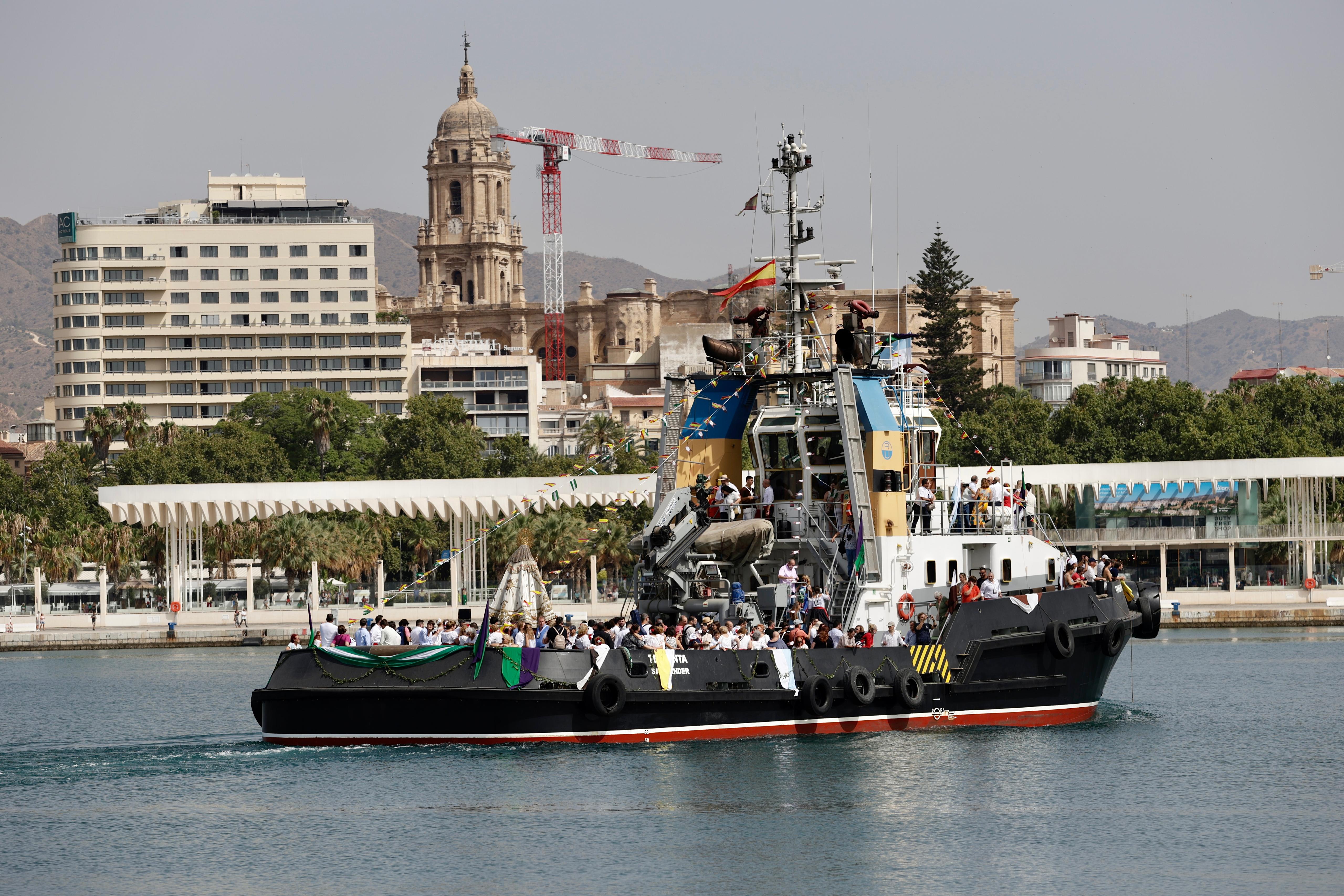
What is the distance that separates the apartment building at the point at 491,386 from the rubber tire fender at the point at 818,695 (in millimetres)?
112949

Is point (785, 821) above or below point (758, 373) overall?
below

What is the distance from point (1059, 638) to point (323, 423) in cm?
8530

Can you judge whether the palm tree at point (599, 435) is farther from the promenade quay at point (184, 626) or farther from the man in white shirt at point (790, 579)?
the man in white shirt at point (790, 579)

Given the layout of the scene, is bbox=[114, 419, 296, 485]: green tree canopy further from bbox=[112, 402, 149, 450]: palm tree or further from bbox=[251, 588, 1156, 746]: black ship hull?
bbox=[251, 588, 1156, 746]: black ship hull

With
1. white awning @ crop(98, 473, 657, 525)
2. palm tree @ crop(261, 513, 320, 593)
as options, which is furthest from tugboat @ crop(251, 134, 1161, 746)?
palm tree @ crop(261, 513, 320, 593)

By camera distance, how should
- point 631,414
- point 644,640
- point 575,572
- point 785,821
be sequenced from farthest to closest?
point 631,414 → point 575,572 → point 644,640 → point 785,821

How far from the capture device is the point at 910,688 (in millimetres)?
28812

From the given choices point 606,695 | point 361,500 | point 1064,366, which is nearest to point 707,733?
point 606,695

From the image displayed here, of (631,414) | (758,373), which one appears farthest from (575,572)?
(631,414)

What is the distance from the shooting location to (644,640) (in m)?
27.5

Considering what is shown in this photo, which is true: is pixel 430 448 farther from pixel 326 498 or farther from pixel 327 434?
pixel 326 498

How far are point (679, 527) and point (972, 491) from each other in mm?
5464

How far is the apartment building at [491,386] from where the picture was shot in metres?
141

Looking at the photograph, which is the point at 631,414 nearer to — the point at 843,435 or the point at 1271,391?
the point at 1271,391
